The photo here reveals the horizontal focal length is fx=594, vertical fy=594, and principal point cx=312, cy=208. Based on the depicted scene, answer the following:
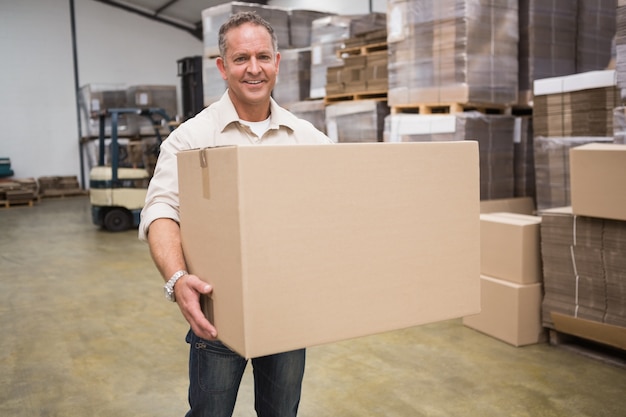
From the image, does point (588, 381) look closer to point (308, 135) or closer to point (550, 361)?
point (550, 361)

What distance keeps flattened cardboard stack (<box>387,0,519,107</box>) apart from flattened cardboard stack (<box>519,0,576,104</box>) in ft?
0.53

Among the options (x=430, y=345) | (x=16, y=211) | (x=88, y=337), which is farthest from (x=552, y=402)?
(x=16, y=211)

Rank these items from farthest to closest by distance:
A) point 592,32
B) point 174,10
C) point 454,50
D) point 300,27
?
point 174,10, point 300,27, point 592,32, point 454,50

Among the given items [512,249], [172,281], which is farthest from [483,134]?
[172,281]

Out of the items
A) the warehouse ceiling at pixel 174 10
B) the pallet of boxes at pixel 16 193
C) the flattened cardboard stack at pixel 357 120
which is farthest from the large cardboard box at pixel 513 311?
the warehouse ceiling at pixel 174 10

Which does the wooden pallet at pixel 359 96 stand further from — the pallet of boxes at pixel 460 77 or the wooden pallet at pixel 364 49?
the pallet of boxes at pixel 460 77

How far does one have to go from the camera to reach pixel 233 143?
1.74m

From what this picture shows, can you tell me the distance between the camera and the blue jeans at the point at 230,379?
1680 millimetres

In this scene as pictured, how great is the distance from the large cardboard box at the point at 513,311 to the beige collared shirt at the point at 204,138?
89.8 inches

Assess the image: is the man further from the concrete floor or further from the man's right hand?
A: the concrete floor

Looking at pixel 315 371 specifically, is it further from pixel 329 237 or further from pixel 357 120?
pixel 357 120

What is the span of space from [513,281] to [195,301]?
112 inches

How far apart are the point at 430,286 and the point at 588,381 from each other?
2283 millimetres

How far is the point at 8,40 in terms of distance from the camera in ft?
45.8
